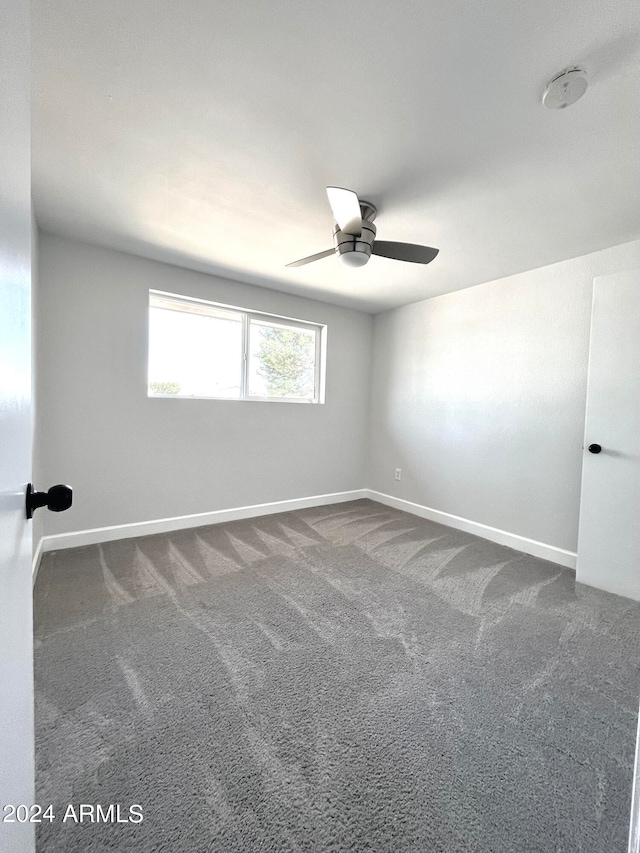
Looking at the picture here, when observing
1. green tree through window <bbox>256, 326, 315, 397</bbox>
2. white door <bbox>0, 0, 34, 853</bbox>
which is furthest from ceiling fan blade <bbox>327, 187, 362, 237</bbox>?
green tree through window <bbox>256, 326, 315, 397</bbox>

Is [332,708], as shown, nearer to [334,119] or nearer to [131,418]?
[334,119]

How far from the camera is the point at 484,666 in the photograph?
1.62 meters

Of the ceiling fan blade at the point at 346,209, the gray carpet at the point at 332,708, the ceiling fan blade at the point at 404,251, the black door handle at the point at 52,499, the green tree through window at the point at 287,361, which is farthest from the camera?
the green tree through window at the point at 287,361

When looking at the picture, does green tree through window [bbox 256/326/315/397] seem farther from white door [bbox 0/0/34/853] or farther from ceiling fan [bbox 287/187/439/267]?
white door [bbox 0/0/34/853]

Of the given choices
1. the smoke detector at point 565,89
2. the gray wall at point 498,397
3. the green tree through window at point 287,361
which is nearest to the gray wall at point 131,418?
the green tree through window at point 287,361

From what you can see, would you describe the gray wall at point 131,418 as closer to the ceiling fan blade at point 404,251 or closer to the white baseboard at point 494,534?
the white baseboard at point 494,534

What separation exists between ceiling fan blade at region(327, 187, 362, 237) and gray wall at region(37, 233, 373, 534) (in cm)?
182

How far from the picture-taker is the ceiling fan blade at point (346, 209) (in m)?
1.57

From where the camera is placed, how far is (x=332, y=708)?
1.36 metres

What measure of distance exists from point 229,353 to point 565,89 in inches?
116

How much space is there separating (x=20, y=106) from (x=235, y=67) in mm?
1026

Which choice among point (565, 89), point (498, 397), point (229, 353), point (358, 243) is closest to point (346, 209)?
point (358, 243)

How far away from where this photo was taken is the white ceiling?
1.10m

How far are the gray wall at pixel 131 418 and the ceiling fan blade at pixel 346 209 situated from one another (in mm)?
1824
